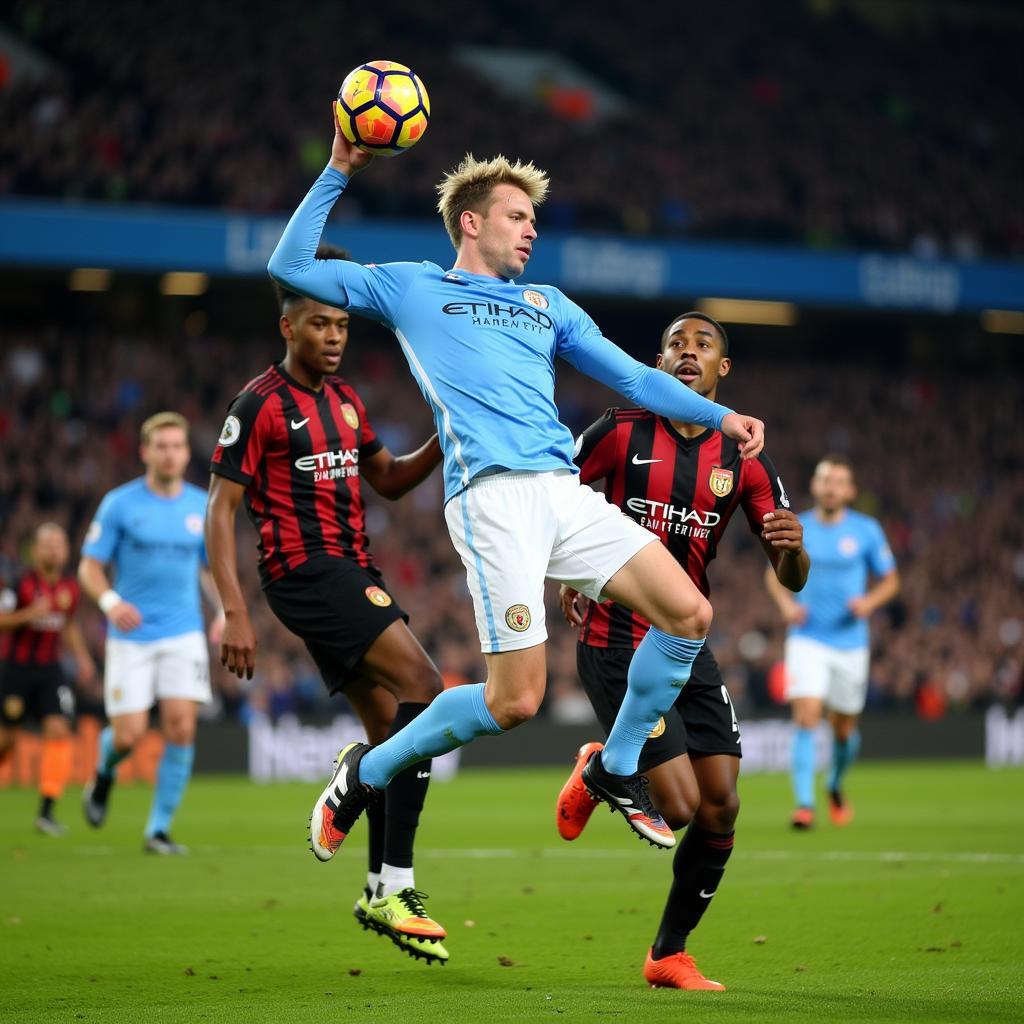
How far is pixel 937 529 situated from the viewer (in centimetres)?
2856

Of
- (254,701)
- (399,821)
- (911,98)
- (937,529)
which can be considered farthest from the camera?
(911,98)

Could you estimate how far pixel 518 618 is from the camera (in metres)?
5.69

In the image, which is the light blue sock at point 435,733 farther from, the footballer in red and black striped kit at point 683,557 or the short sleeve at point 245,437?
the short sleeve at point 245,437

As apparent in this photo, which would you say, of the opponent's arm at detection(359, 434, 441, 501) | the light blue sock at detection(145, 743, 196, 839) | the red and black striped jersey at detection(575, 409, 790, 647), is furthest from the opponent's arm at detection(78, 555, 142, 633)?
the red and black striped jersey at detection(575, 409, 790, 647)

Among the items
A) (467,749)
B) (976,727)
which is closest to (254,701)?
(467,749)

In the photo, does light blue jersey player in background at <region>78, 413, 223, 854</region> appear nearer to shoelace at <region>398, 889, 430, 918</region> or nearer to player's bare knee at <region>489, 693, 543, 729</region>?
shoelace at <region>398, 889, 430, 918</region>

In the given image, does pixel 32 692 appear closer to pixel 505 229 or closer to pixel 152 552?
pixel 152 552

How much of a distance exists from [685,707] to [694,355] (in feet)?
4.65

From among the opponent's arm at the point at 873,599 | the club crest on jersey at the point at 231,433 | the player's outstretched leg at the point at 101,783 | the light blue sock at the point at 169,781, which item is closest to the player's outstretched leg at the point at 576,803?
the club crest on jersey at the point at 231,433

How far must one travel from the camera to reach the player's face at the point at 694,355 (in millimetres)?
6703

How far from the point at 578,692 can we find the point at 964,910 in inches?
559

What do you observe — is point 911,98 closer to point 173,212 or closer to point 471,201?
point 173,212

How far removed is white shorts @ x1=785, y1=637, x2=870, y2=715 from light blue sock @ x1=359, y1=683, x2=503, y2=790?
7.59 metres

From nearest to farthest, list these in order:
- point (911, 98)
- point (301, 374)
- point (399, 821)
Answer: point (399, 821)
point (301, 374)
point (911, 98)
